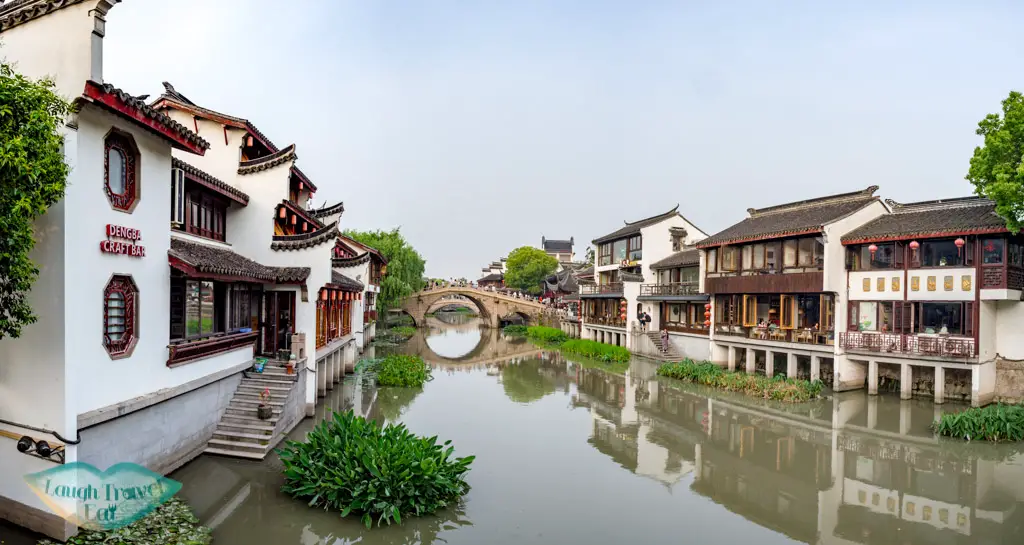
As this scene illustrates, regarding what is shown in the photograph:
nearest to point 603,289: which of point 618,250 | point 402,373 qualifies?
point 618,250

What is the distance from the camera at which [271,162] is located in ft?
55.2

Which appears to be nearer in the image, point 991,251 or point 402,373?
point 991,251

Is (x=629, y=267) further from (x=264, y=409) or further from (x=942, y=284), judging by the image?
(x=264, y=409)

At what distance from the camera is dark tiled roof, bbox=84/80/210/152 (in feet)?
26.8

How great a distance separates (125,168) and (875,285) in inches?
914

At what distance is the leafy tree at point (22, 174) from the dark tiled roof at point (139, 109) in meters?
0.93

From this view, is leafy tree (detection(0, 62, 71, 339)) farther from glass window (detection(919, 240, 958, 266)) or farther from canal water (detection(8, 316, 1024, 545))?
glass window (detection(919, 240, 958, 266))

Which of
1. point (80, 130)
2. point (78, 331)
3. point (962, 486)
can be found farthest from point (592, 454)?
point (80, 130)

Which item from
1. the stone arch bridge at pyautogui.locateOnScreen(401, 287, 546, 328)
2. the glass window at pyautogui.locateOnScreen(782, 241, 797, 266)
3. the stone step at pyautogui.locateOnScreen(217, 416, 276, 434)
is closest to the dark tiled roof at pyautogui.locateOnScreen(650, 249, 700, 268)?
the glass window at pyautogui.locateOnScreen(782, 241, 797, 266)

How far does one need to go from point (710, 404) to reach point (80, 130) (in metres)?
20.0

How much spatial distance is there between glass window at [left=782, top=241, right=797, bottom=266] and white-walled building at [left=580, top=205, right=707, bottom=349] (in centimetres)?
1064

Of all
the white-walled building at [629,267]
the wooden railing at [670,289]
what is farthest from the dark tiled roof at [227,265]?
the white-walled building at [629,267]

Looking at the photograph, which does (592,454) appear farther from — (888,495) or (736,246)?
(736,246)

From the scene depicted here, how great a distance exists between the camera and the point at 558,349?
4012 cm
